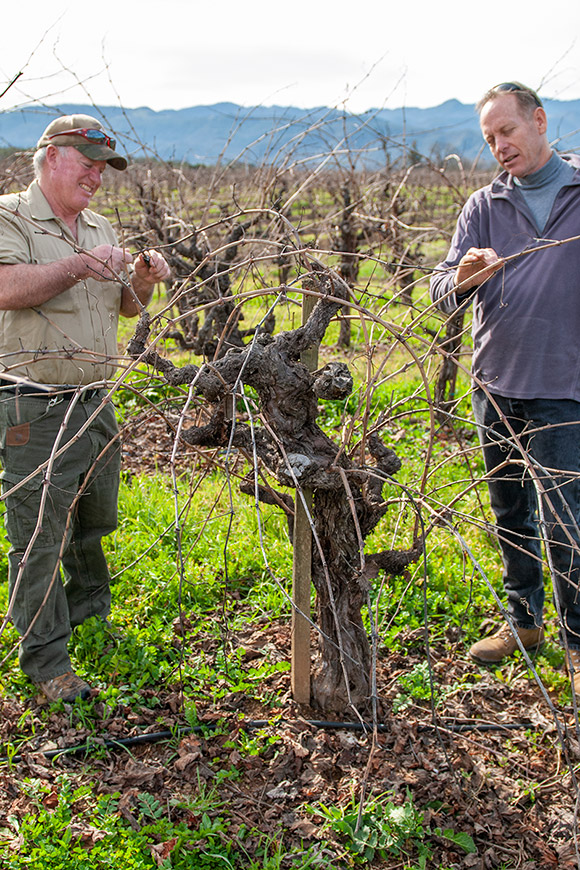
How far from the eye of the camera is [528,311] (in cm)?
236

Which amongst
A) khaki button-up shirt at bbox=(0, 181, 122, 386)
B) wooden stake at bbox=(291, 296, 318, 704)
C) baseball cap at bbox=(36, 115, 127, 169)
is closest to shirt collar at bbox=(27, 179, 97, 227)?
khaki button-up shirt at bbox=(0, 181, 122, 386)

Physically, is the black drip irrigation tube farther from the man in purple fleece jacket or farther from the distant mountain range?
the distant mountain range

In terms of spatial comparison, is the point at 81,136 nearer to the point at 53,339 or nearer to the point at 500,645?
the point at 53,339

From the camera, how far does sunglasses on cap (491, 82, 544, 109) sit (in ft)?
7.76

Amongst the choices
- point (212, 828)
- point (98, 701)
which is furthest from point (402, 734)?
point (98, 701)

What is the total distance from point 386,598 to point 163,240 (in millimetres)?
3545

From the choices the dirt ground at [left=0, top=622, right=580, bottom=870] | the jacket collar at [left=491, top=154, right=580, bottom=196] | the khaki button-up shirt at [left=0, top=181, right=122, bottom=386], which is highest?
the jacket collar at [left=491, top=154, right=580, bottom=196]

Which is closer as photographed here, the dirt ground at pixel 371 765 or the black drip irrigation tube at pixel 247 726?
the dirt ground at pixel 371 765

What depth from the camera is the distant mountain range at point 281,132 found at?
4258mm

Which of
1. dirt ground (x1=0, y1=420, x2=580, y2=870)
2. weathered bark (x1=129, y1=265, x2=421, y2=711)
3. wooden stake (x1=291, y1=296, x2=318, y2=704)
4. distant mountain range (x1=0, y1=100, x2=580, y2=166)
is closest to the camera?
weathered bark (x1=129, y1=265, x2=421, y2=711)

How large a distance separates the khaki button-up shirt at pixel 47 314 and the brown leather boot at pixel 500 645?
199 cm

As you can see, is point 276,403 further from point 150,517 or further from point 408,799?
point 150,517

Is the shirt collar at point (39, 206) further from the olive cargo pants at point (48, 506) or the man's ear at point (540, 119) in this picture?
the man's ear at point (540, 119)

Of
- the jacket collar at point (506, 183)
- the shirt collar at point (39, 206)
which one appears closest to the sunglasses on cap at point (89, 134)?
the shirt collar at point (39, 206)
